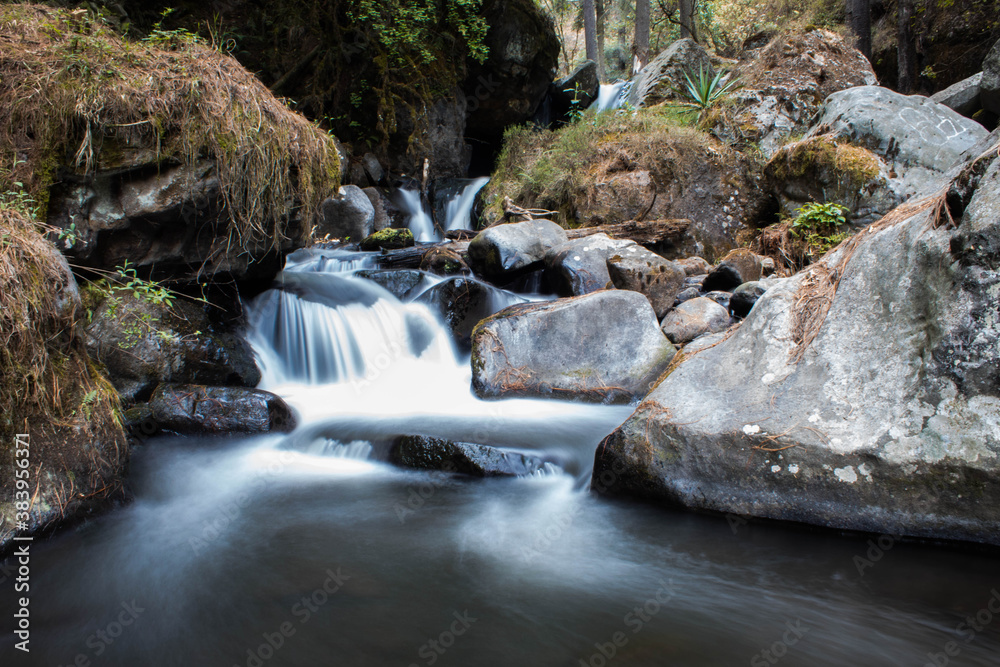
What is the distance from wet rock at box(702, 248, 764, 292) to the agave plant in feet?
16.9

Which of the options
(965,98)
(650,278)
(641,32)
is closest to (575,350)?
(650,278)

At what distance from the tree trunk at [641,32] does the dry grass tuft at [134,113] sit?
1610 centimetres

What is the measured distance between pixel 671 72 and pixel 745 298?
8.90 m

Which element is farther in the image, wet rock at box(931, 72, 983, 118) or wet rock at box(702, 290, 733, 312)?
wet rock at box(931, 72, 983, 118)

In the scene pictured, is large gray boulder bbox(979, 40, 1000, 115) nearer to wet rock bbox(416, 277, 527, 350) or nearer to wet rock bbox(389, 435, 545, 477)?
wet rock bbox(416, 277, 527, 350)

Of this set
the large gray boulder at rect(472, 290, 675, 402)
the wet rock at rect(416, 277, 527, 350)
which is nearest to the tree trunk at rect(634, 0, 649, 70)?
the wet rock at rect(416, 277, 527, 350)

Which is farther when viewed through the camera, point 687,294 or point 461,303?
point 687,294

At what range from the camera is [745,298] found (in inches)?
245

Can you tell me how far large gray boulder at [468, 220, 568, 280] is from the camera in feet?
26.2

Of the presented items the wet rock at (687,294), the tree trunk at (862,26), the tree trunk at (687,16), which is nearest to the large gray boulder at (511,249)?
the wet rock at (687,294)

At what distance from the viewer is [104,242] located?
14.5ft

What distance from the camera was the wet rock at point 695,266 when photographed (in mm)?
8938

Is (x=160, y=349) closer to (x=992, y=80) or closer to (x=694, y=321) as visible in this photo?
(x=694, y=321)

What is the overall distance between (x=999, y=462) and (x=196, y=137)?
552cm
